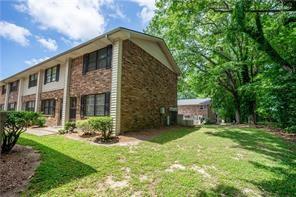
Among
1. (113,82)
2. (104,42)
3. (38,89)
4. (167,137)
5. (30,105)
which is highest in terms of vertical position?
(104,42)

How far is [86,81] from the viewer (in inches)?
506

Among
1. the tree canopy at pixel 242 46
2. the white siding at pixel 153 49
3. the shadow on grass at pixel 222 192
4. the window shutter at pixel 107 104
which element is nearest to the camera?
the shadow on grass at pixel 222 192

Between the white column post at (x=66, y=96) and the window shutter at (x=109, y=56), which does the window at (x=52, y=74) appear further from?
the window shutter at (x=109, y=56)

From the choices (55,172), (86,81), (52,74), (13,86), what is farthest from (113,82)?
(13,86)

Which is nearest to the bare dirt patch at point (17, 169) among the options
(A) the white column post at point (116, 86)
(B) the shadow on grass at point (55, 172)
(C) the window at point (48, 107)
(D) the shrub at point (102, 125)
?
(B) the shadow on grass at point (55, 172)

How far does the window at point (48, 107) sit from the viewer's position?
52.4 ft

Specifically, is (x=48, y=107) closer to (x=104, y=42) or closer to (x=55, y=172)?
(x=104, y=42)

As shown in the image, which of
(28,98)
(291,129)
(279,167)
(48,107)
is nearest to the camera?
(279,167)

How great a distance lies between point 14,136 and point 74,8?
20.0ft

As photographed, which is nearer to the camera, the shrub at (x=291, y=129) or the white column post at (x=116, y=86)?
the white column post at (x=116, y=86)

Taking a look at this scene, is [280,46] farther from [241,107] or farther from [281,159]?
[241,107]

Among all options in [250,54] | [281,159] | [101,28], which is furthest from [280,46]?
[101,28]

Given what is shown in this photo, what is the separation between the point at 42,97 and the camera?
17312 mm

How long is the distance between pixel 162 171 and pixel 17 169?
3.79 m
